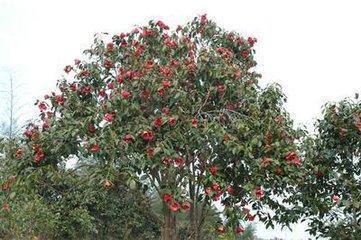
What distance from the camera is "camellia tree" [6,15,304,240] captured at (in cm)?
561

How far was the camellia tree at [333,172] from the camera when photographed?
22.0 ft

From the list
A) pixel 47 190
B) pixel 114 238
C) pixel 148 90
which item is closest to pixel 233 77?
pixel 148 90

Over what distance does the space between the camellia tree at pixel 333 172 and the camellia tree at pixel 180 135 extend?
272mm

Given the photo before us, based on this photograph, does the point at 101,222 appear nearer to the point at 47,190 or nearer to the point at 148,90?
the point at 47,190

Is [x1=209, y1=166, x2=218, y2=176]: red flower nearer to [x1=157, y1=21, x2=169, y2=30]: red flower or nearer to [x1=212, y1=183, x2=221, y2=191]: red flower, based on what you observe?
[x1=212, y1=183, x2=221, y2=191]: red flower

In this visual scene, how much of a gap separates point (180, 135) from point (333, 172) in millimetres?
2335

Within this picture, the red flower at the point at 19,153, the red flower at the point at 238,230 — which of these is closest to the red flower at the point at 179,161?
the red flower at the point at 238,230

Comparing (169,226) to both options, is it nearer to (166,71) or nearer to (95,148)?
(95,148)

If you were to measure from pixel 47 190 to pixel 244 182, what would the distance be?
14.3 feet

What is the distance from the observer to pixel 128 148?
5.64m

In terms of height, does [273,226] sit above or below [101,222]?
below

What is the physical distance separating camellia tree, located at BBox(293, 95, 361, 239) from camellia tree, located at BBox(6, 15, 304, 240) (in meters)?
0.27

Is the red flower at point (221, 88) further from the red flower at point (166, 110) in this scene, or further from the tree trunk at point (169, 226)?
the tree trunk at point (169, 226)

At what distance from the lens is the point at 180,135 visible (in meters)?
5.76
